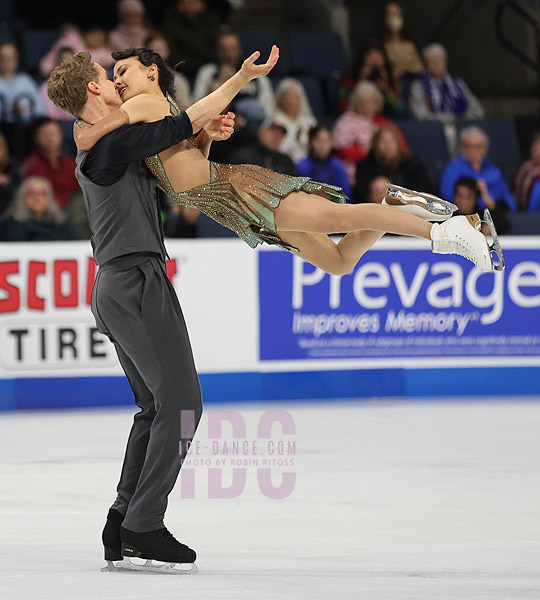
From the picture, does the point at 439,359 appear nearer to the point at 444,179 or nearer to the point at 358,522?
the point at 444,179

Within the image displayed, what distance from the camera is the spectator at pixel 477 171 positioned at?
8.48 m

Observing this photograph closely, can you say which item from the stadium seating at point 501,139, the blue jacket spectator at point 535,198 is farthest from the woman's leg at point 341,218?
the stadium seating at point 501,139

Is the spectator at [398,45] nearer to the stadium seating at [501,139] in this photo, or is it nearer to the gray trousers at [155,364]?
the stadium seating at [501,139]

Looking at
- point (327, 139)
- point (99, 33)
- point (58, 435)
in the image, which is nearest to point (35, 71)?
point (99, 33)

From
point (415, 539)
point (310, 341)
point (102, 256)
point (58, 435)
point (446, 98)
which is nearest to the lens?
point (102, 256)

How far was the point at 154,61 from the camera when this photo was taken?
12.7ft

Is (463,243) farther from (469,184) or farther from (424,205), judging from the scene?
(469,184)

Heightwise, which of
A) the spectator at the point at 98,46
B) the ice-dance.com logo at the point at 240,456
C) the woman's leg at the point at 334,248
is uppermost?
the spectator at the point at 98,46

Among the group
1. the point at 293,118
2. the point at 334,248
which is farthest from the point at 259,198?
the point at 293,118

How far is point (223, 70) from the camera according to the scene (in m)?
8.92

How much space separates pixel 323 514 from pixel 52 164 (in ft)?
14.0

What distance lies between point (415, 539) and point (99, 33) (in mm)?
6038

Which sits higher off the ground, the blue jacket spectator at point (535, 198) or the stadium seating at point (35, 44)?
the stadium seating at point (35, 44)

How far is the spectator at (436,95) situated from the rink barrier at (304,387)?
304cm
